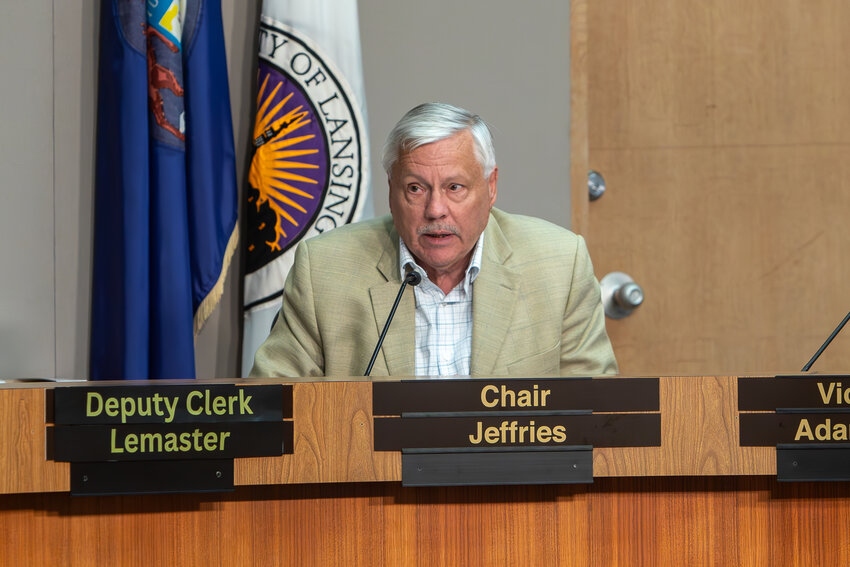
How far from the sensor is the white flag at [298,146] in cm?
261

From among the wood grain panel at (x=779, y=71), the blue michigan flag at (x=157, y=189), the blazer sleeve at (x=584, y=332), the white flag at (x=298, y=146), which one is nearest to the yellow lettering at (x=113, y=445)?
the blazer sleeve at (x=584, y=332)

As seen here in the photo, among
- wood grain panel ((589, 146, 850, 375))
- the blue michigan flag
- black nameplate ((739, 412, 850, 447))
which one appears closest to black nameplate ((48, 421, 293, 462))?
black nameplate ((739, 412, 850, 447))

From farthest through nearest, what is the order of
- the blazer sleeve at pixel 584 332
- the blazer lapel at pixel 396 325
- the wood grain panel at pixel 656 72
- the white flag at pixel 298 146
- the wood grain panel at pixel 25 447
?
1. the wood grain panel at pixel 656 72
2. the white flag at pixel 298 146
3. the blazer sleeve at pixel 584 332
4. the blazer lapel at pixel 396 325
5. the wood grain panel at pixel 25 447

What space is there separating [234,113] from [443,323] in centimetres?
123

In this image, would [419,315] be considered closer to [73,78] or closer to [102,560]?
[102,560]

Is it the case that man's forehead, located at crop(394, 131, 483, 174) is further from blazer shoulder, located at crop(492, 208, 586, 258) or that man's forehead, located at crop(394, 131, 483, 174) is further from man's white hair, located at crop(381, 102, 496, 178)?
blazer shoulder, located at crop(492, 208, 586, 258)

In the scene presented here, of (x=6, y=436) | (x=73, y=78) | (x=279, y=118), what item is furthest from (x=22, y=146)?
(x=6, y=436)

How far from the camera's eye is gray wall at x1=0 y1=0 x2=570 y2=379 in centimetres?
248

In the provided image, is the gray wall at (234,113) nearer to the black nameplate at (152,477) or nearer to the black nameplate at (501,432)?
the black nameplate at (152,477)

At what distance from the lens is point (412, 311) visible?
1.81 m

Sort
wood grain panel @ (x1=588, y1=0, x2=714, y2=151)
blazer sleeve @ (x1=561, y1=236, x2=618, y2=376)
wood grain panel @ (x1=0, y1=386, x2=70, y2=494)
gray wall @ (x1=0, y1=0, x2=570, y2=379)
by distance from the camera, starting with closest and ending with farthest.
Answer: wood grain panel @ (x1=0, y1=386, x2=70, y2=494) → blazer sleeve @ (x1=561, y1=236, x2=618, y2=376) → gray wall @ (x1=0, y1=0, x2=570, y2=379) → wood grain panel @ (x1=588, y1=0, x2=714, y2=151)

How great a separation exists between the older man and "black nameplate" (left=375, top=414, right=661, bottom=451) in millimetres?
627

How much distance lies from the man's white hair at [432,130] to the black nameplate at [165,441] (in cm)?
86

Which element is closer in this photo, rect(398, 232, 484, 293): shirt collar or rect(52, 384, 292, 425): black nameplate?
rect(52, 384, 292, 425): black nameplate
